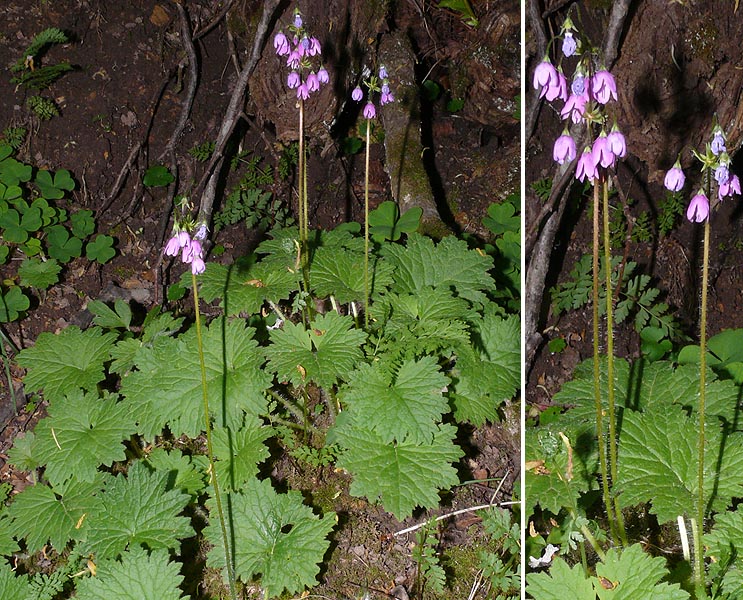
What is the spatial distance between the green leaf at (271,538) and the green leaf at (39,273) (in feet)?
6.70

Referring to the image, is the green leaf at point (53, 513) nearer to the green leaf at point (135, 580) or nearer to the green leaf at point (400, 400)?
the green leaf at point (135, 580)

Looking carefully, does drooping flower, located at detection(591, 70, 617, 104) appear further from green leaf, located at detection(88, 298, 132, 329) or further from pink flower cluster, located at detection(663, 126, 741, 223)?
green leaf, located at detection(88, 298, 132, 329)

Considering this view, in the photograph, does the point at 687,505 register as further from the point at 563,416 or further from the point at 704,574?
the point at 563,416

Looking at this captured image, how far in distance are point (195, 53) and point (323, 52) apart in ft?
3.64

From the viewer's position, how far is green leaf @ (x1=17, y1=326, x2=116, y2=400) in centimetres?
279

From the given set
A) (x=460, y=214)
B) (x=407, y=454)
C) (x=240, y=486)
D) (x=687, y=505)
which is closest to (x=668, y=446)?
(x=687, y=505)

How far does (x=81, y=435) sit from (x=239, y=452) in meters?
0.62

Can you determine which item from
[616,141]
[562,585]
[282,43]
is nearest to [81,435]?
[282,43]

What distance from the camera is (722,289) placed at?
2941 mm

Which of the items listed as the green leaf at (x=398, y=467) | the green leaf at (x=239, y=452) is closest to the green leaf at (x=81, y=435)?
the green leaf at (x=239, y=452)

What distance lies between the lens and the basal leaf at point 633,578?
67.2 inches

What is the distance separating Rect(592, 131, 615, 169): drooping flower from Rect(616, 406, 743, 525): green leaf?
962 millimetres

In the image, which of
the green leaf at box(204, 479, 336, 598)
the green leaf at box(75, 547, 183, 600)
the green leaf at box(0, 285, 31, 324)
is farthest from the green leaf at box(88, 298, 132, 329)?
the green leaf at box(75, 547, 183, 600)

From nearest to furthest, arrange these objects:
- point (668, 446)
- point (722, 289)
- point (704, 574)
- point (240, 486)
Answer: point (704, 574) < point (668, 446) < point (240, 486) < point (722, 289)
